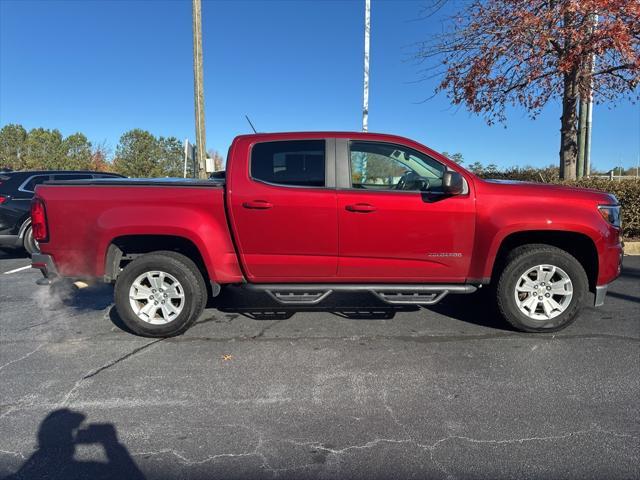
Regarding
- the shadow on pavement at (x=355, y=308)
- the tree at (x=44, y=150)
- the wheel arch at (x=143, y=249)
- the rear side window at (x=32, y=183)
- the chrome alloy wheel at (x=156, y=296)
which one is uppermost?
the tree at (x=44, y=150)

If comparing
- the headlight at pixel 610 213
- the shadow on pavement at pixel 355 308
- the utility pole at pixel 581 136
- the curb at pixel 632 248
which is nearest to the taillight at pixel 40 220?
the shadow on pavement at pixel 355 308

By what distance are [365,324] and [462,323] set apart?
1.04 meters

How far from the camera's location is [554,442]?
8.63 ft

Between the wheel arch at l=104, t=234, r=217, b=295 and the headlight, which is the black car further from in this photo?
the headlight

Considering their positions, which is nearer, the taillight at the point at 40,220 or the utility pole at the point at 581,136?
the taillight at the point at 40,220

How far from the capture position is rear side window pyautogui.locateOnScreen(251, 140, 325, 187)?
14.1ft

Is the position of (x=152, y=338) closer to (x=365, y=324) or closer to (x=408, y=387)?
(x=365, y=324)

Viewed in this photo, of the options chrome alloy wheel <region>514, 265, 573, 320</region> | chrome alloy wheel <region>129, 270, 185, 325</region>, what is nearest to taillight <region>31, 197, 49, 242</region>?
chrome alloy wheel <region>129, 270, 185, 325</region>

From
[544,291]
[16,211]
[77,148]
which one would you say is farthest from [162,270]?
[77,148]

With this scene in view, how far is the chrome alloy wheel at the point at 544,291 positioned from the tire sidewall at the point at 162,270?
314cm

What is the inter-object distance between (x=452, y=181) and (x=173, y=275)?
2748 millimetres

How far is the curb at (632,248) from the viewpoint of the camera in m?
8.53

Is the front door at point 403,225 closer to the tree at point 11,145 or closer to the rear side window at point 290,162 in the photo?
the rear side window at point 290,162

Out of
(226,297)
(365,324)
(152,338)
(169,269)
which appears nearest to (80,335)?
(152,338)
